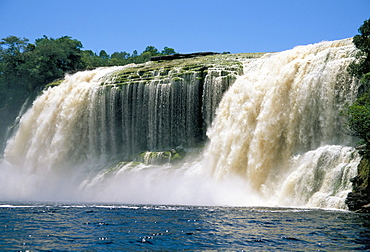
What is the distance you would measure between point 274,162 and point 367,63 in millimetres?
6876

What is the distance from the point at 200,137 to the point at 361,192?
1668cm

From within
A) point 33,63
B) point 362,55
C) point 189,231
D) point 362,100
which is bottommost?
point 189,231

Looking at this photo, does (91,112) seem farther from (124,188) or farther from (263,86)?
(263,86)

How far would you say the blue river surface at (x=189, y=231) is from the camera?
43.9 ft

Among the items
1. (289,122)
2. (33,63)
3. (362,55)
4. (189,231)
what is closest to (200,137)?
(289,122)

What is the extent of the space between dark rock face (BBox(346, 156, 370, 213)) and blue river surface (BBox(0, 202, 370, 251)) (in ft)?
2.97

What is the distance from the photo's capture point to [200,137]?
36.3 metres

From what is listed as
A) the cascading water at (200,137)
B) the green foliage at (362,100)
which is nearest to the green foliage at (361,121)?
the green foliage at (362,100)

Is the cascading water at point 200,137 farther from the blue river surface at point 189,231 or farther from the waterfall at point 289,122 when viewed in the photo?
the blue river surface at point 189,231

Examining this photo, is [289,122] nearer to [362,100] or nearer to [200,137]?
[362,100]

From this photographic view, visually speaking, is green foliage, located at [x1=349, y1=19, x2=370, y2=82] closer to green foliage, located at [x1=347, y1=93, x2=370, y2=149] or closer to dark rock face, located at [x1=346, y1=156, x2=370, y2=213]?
green foliage, located at [x1=347, y1=93, x2=370, y2=149]

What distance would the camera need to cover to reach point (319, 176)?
77.4 feet

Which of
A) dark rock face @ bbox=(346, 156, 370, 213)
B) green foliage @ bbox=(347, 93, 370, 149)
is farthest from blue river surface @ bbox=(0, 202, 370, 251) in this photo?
green foliage @ bbox=(347, 93, 370, 149)

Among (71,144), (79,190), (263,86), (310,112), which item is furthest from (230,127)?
(71,144)
